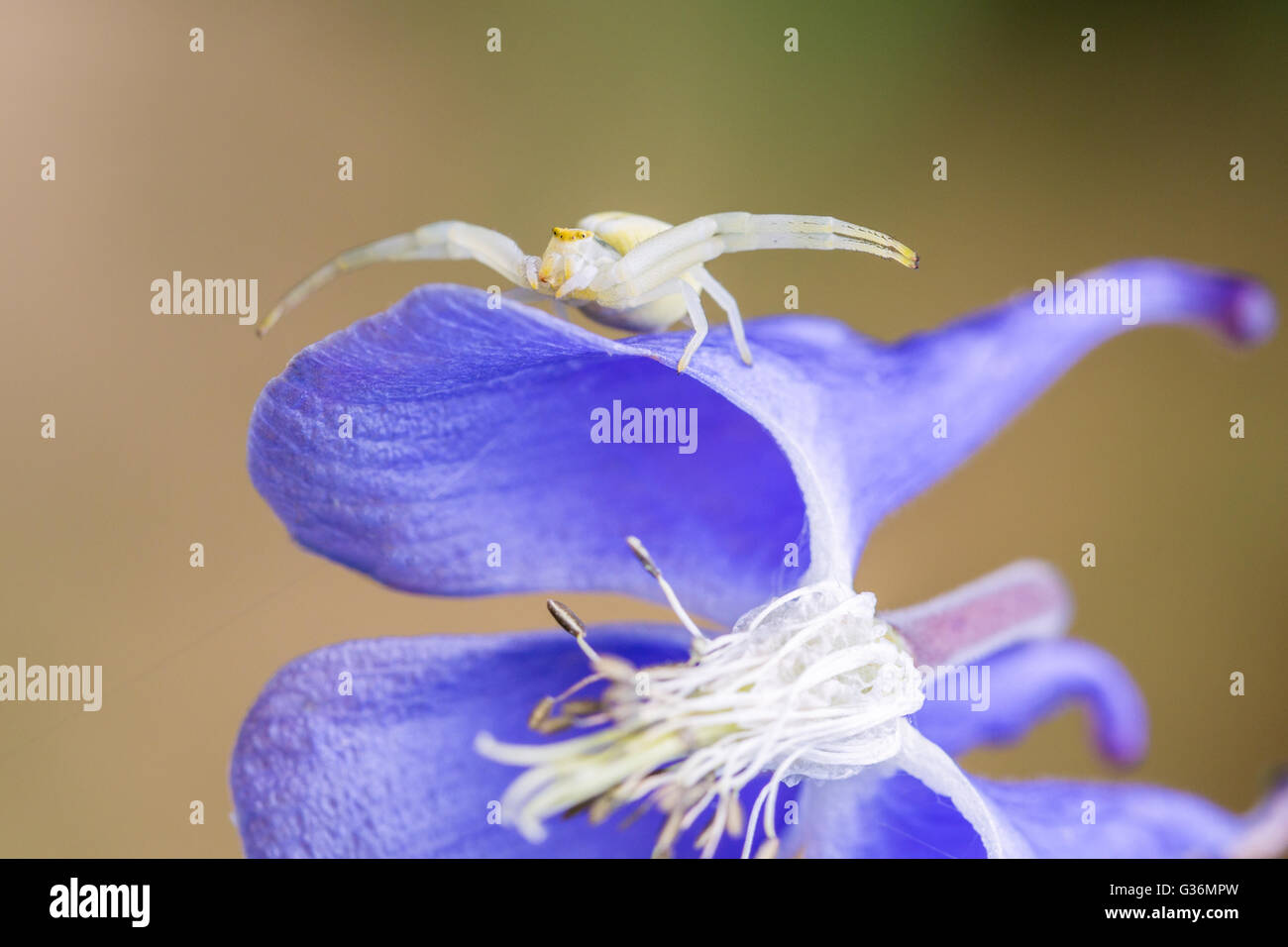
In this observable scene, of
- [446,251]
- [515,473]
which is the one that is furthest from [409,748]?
[446,251]

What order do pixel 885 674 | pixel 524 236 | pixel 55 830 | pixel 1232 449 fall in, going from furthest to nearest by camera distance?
pixel 1232 449, pixel 524 236, pixel 55 830, pixel 885 674

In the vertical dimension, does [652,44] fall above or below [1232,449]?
above

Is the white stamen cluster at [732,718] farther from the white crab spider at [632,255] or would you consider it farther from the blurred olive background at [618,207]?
the blurred olive background at [618,207]

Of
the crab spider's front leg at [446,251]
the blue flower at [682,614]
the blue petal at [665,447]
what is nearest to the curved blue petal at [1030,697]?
the blue flower at [682,614]

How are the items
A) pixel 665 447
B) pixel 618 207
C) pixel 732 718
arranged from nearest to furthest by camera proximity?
pixel 732 718, pixel 665 447, pixel 618 207

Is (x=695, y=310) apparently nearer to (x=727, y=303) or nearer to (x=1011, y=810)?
(x=727, y=303)

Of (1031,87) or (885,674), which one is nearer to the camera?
(885,674)

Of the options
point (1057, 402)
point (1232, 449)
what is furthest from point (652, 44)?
point (1232, 449)
